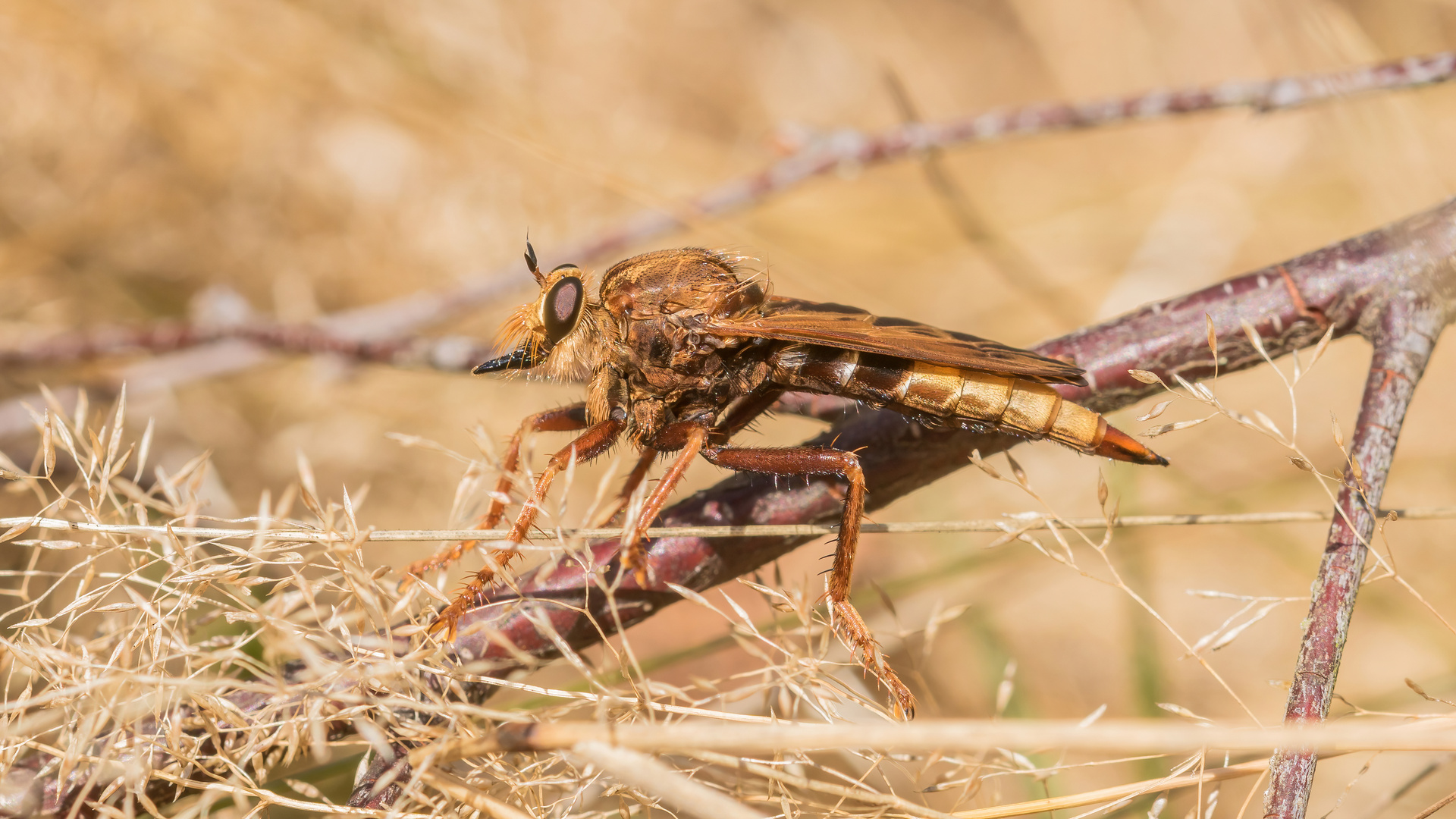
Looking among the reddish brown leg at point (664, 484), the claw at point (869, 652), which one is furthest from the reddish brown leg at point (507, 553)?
the claw at point (869, 652)

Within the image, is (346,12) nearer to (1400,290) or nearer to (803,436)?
(803,436)

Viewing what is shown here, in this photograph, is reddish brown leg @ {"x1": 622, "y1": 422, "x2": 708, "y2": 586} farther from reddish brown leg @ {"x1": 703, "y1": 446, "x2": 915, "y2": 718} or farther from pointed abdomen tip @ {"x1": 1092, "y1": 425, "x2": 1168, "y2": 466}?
pointed abdomen tip @ {"x1": 1092, "y1": 425, "x2": 1168, "y2": 466}

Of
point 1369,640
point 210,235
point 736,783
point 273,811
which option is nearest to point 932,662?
point 1369,640

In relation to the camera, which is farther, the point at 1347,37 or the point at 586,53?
the point at 586,53

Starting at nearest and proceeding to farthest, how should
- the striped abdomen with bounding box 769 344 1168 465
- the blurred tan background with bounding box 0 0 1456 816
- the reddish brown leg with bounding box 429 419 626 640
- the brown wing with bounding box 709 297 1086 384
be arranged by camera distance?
the reddish brown leg with bounding box 429 419 626 640, the brown wing with bounding box 709 297 1086 384, the striped abdomen with bounding box 769 344 1168 465, the blurred tan background with bounding box 0 0 1456 816

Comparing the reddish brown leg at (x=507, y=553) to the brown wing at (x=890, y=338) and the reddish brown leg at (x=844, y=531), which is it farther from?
the brown wing at (x=890, y=338)

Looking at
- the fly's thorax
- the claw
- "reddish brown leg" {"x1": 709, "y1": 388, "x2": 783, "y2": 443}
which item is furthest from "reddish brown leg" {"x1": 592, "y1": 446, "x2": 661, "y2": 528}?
the claw

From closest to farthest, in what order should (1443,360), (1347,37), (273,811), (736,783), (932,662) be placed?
(736,783), (273,811), (1347,37), (932,662), (1443,360)
